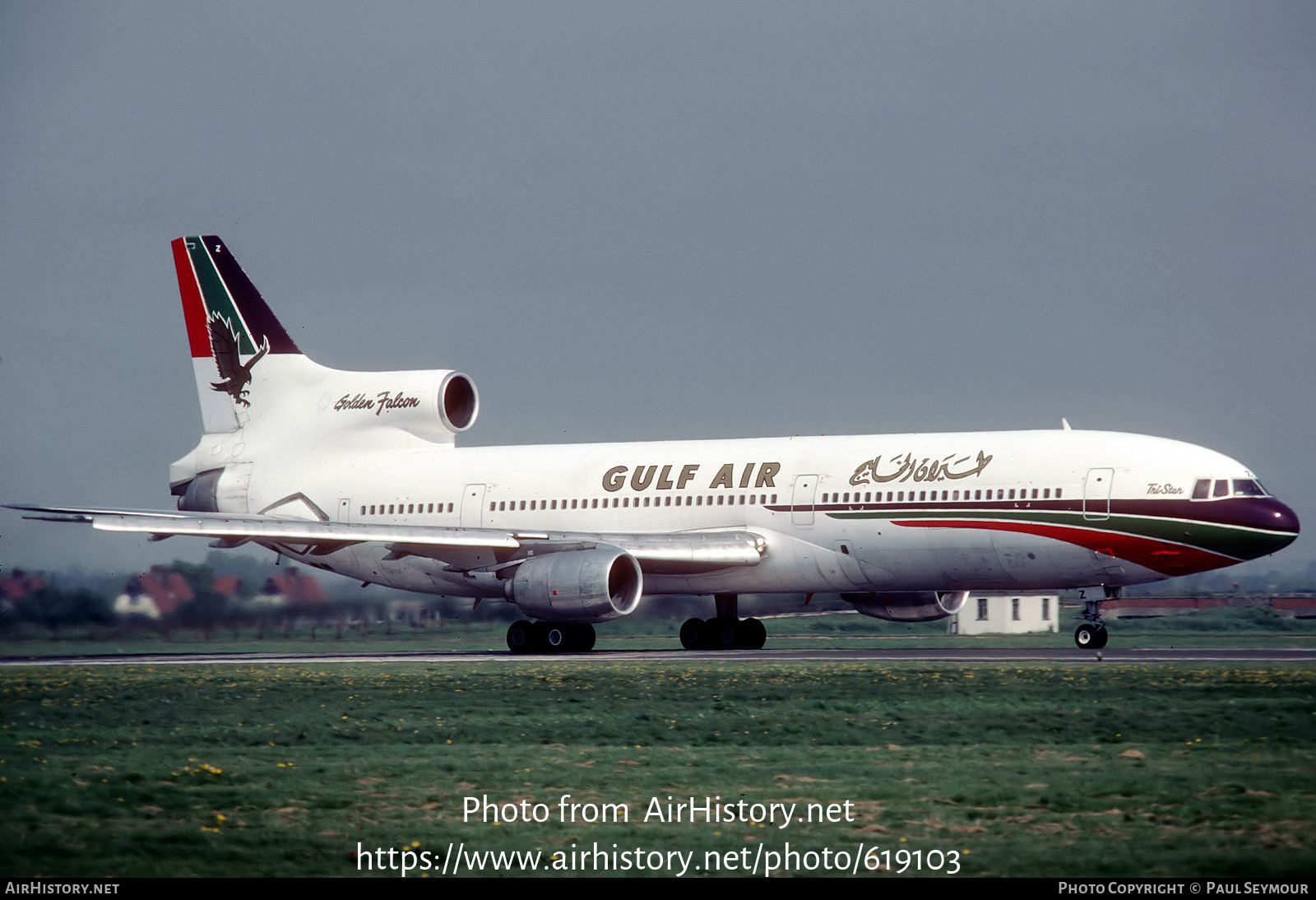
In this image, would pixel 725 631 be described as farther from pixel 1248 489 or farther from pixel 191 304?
pixel 191 304

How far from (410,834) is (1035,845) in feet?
14.9

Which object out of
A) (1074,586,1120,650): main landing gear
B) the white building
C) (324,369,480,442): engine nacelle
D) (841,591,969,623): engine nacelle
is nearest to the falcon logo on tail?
(324,369,480,442): engine nacelle

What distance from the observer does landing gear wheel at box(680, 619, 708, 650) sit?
38.7 meters

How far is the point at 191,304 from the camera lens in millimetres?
45344

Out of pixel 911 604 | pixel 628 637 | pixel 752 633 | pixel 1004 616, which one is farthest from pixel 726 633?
pixel 1004 616

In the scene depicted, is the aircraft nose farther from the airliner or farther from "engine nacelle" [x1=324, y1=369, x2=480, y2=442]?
"engine nacelle" [x1=324, y1=369, x2=480, y2=442]

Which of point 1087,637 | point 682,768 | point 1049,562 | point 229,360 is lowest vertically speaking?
point 682,768

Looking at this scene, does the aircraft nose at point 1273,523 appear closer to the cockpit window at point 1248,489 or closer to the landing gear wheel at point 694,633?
the cockpit window at point 1248,489

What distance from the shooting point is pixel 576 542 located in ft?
116

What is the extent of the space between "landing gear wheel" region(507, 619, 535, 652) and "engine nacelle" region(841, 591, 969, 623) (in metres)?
7.37

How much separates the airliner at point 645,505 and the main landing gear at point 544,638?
0.05 m

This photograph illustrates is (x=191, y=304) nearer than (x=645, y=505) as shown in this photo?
No

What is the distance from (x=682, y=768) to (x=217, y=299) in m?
33.3

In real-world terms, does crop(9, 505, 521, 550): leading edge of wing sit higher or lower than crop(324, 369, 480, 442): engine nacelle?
lower
